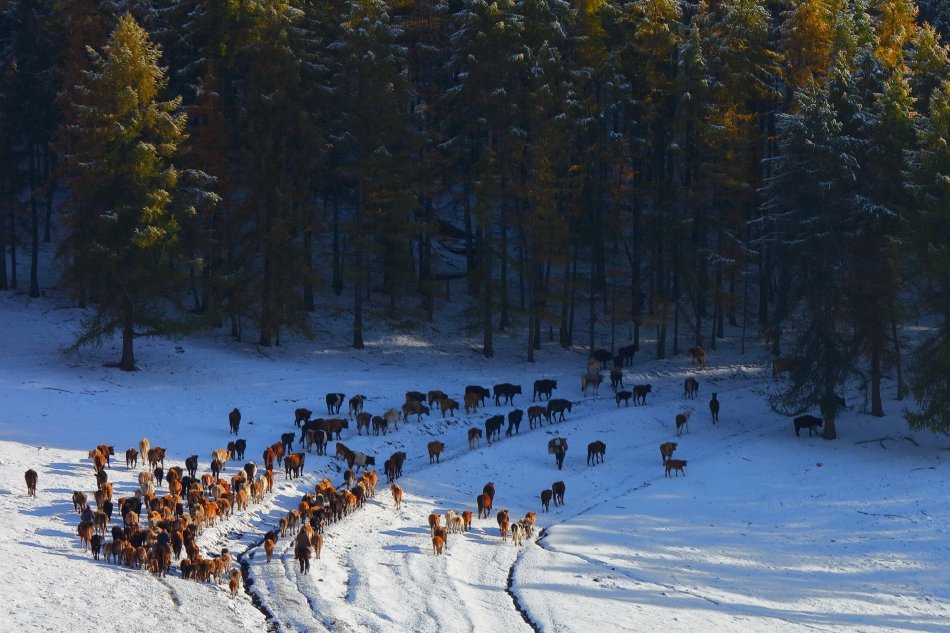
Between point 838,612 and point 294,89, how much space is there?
33.0m

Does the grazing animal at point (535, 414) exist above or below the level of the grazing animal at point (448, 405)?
below

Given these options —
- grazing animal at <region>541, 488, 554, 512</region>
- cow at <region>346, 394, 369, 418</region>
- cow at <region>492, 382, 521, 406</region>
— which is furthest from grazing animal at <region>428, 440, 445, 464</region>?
cow at <region>492, 382, 521, 406</region>

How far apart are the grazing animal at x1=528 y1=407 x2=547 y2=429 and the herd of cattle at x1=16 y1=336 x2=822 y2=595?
3cm

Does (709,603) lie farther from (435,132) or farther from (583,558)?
(435,132)

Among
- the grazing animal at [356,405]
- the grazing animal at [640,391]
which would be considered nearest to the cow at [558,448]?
the grazing animal at [356,405]

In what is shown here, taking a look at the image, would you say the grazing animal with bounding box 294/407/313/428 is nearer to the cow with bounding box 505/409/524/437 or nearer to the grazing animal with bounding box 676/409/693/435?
the cow with bounding box 505/409/524/437

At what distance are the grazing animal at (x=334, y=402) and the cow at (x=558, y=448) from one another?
Result: 7837 mm

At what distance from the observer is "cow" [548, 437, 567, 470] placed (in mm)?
33531

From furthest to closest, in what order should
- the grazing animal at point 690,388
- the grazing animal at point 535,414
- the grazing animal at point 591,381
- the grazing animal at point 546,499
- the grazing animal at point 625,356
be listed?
the grazing animal at point 625,356
the grazing animal at point 591,381
the grazing animal at point 690,388
the grazing animal at point 535,414
the grazing animal at point 546,499

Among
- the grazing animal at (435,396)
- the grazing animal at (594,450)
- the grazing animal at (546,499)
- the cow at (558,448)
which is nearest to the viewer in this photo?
the grazing animal at (546,499)

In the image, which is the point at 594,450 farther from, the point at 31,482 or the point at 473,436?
the point at 31,482

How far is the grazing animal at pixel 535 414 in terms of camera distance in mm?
37562

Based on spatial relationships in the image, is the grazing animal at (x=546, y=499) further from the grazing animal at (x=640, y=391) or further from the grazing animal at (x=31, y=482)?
the grazing animal at (x=31, y=482)

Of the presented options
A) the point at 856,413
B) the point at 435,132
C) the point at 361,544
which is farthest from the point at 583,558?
the point at 435,132
